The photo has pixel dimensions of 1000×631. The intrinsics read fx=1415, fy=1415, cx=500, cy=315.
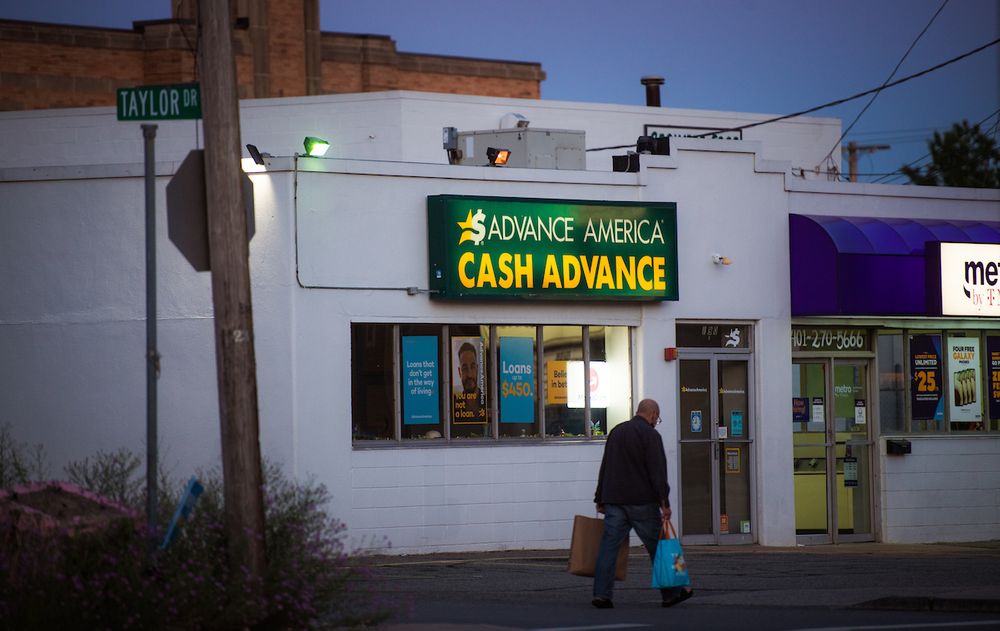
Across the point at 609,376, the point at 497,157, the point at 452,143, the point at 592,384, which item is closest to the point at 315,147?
the point at 452,143

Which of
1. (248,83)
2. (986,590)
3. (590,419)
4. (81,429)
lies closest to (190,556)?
(986,590)

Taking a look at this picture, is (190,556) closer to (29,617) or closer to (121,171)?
(29,617)

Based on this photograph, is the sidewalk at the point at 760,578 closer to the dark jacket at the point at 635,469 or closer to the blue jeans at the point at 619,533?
the blue jeans at the point at 619,533

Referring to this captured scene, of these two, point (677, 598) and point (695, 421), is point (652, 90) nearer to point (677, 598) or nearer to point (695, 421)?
point (695, 421)

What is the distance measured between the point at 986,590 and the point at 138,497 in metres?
7.75

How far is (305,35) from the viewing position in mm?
38906

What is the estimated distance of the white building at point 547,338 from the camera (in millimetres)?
17656

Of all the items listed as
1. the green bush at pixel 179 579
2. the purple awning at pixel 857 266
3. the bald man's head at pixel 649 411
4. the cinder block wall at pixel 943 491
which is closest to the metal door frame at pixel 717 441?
the purple awning at pixel 857 266

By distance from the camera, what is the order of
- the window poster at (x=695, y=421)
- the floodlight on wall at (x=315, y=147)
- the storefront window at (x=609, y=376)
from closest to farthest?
1. the floodlight on wall at (x=315, y=147)
2. the storefront window at (x=609, y=376)
3. the window poster at (x=695, y=421)

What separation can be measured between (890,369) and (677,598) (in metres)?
9.67

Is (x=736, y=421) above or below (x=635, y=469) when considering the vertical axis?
above

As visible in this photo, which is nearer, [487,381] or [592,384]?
[487,381]

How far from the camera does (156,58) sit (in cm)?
3794

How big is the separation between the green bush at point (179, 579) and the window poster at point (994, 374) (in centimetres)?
1435
